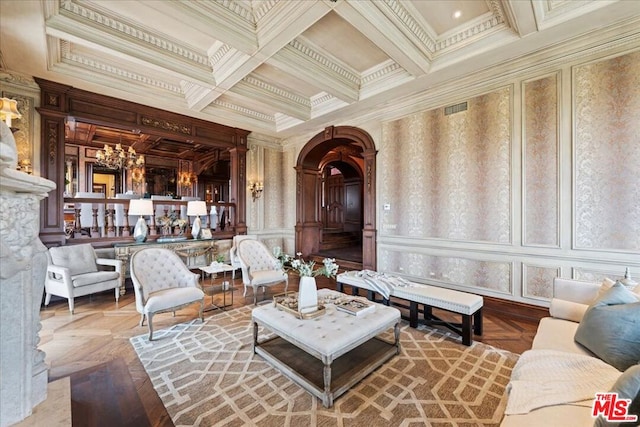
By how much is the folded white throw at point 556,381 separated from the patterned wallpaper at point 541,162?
7.59 ft

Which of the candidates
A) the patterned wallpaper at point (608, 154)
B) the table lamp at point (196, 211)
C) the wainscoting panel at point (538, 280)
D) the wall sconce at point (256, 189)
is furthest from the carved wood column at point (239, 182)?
the patterned wallpaper at point (608, 154)

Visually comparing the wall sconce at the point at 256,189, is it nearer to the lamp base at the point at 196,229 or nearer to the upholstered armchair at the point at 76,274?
the lamp base at the point at 196,229

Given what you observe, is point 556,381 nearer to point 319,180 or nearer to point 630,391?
point 630,391

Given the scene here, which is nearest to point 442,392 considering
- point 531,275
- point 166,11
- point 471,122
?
point 531,275

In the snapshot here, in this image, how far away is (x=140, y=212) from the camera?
468 centimetres

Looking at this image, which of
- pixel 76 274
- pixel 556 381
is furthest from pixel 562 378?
pixel 76 274

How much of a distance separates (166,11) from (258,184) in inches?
163

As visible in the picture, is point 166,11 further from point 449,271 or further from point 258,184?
point 449,271

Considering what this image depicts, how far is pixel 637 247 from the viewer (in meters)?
2.83

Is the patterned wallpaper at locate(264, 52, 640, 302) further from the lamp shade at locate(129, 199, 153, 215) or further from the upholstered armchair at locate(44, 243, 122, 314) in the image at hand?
the upholstered armchair at locate(44, 243, 122, 314)

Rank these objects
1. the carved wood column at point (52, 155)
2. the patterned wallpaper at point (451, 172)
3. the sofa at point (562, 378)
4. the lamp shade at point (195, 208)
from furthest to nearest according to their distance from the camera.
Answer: the lamp shade at point (195, 208) < the carved wood column at point (52, 155) < the patterned wallpaper at point (451, 172) < the sofa at point (562, 378)

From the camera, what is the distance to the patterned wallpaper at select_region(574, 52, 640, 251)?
2857 millimetres

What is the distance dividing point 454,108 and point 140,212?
5.55m

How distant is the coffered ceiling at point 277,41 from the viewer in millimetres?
2750
